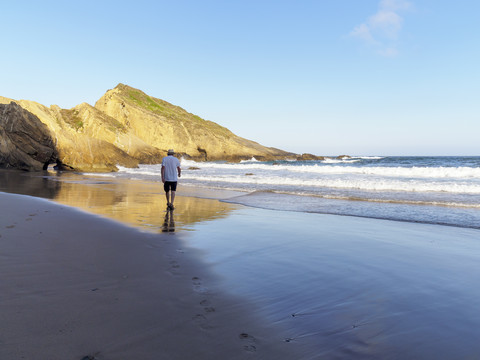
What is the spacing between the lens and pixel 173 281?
3516 mm

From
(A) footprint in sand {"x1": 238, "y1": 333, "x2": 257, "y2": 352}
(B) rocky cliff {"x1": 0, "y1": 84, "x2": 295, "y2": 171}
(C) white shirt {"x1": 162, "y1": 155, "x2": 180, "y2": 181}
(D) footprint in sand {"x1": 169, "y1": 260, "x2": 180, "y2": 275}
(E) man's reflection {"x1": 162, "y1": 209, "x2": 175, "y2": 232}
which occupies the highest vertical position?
(B) rocky cliff {"x1": 0, "y1": 84, "x2": 295, "y2": 171}

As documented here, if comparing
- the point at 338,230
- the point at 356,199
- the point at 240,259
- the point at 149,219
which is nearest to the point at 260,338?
the point at 240,259

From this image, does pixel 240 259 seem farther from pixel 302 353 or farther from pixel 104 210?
pixel 104 210

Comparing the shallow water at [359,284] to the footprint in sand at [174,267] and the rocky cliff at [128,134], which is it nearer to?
the footprint in sand at [174,267]

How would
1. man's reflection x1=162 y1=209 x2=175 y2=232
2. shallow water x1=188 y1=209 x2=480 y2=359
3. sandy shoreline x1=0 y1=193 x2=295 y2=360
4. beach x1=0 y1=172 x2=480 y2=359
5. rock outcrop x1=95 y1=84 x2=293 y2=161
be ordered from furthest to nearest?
rock outcrop x1=95 y1=84 x2=293 y2=161
man's reflection x1=162 y1=209 x2=175 y2=232
shallow water x1=188 y1=209 x2=480 y2=359
beach x1=0 y1=172 x2=480 y2=359
sandy shoreline x1=0 y1=193 x2=295 y2=360

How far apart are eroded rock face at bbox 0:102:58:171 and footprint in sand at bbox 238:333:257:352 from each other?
2725 centimetres

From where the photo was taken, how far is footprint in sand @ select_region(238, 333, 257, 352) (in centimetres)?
220

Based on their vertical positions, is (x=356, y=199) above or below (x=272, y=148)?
below

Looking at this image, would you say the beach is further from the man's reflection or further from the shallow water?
the man's reflection

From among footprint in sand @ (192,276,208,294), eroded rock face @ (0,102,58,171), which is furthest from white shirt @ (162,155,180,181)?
eroded rock face @ (0,102,58,171)

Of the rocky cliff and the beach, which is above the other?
the rocky cliff

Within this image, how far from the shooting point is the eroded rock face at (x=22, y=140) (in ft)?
78.3

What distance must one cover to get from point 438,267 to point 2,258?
17.9 ft

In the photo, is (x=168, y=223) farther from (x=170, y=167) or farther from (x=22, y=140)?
(x=22, y=140)
